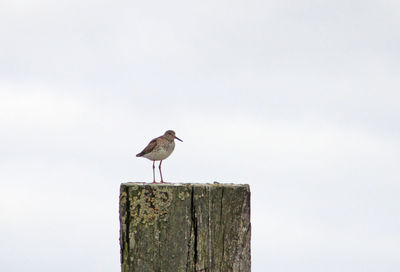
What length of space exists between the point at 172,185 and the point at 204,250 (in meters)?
0.56

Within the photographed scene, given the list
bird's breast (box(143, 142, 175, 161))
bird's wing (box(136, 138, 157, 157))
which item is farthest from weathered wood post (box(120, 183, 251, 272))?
bird's wing (box(136, 138, 157, 157))

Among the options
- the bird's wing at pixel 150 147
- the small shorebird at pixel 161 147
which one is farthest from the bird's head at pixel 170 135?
the bird's wing at pixel 150 147

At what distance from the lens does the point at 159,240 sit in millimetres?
4594

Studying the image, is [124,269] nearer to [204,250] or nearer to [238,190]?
[204,250]

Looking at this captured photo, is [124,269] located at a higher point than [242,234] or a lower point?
lower

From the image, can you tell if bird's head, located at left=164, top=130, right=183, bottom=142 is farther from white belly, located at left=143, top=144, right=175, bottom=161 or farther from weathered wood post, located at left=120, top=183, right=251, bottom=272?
weathered wood post, located at left=120, top=183, right=251, bottom=272

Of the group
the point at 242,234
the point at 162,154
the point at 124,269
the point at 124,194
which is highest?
the point at 162,154

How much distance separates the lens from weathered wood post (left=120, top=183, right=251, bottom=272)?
15.0ft

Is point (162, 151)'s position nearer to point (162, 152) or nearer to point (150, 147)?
point (162, 152)

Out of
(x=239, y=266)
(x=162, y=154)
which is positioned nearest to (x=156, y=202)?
(x=239, y=266)

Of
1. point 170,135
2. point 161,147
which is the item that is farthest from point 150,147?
point 170,135

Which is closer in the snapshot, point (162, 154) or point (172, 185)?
point (172, 185)

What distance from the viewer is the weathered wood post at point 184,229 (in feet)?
15.0

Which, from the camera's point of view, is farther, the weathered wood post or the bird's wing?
the bird's wing
